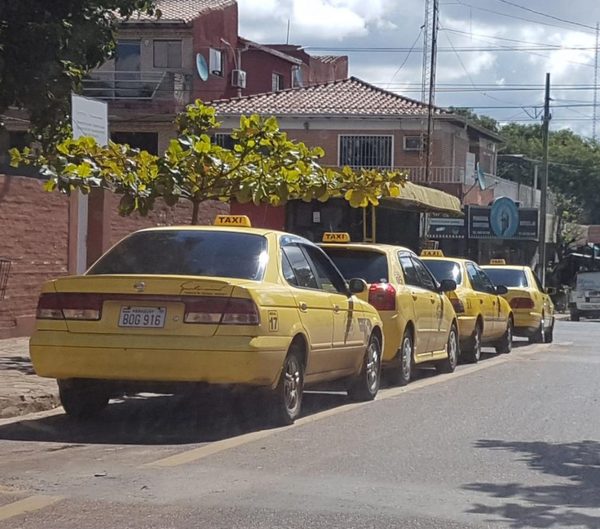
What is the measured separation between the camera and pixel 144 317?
348 inches

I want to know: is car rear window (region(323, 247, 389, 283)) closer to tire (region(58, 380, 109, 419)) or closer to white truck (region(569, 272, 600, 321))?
tire (region(58, 380, 109, 419))

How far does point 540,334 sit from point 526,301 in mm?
1059

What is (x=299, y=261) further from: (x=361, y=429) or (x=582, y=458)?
(x=582, y=458)

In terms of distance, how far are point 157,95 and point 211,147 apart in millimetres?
27482

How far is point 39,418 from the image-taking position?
389 inches

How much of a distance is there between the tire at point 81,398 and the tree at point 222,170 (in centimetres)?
325

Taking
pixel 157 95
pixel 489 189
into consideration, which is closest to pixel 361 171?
pixel 157 95

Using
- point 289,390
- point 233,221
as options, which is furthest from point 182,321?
point 233,221

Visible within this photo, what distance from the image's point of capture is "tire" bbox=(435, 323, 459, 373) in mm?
15328

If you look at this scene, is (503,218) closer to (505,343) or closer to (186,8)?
(186,8)

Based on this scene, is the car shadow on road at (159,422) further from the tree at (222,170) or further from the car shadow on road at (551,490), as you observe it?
the tree at (222,170)

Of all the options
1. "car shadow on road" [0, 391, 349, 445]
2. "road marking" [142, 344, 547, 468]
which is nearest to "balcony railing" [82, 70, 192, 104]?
"road marking" [142, 344, 547, 468]

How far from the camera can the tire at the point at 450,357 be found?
603 inches

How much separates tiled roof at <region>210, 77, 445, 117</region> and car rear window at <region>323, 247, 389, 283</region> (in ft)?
96.8
